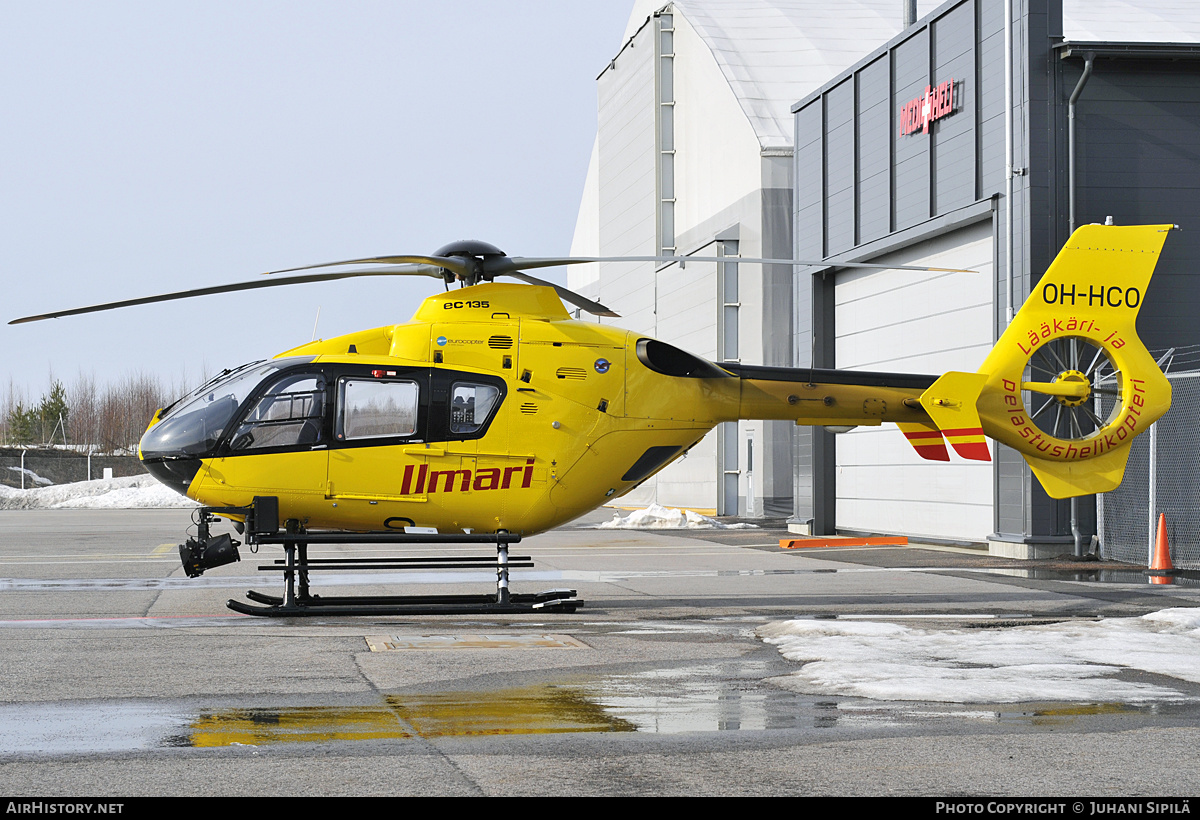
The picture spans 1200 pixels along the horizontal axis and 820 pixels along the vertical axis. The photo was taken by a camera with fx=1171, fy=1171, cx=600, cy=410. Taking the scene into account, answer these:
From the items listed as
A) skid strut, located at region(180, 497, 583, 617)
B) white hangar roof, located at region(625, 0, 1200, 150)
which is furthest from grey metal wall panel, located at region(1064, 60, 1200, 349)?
skid strut, located at region(180, 497, 583, 617)

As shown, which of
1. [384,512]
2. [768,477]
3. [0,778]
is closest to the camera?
[0,778]

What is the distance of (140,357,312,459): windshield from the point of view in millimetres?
11297

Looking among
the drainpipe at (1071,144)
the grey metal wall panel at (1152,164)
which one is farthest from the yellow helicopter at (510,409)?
the grey metal wall panel at (1152,164)

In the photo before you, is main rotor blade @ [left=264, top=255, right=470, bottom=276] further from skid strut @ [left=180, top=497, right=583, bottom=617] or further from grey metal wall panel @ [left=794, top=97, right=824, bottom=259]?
grey metal wall panel @ [left=794, top=97, right=824, bottom=259]

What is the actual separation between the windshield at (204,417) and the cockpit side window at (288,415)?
0.55 ft

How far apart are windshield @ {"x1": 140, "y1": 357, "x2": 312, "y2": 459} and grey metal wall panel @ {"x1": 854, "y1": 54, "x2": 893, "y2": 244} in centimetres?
1373

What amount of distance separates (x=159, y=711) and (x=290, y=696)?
0.83 metres

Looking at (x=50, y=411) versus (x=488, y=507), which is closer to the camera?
(x=488, y=507)

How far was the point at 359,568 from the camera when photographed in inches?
458

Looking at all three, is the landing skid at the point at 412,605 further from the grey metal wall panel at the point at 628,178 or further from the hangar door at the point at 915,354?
the grey metal wall panel at the point at 628,178

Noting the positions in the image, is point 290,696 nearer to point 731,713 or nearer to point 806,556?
point 731,713

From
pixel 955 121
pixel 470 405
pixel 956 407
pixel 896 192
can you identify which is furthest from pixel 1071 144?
pixel 470 405

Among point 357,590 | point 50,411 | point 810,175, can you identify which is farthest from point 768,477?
point 50,411

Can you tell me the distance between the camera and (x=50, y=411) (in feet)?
313
